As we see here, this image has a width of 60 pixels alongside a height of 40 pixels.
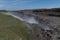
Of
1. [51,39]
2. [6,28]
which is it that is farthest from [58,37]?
[6,28]

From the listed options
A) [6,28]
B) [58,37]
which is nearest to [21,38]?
[6,28]

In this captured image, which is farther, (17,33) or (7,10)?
(7,10)

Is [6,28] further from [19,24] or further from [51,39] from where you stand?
[51,39]

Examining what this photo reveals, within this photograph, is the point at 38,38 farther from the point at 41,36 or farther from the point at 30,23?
the point at 30,23

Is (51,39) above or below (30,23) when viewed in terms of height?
below

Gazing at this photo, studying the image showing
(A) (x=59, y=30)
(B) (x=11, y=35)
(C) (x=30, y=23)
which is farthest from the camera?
(A) (x=59, y=30)

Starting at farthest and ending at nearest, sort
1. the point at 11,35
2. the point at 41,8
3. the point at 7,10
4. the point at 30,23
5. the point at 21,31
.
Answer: the point at 41,8 < the point at 7,10 < the point at 30,23 < the point at 21,31 < the point at 11,35
